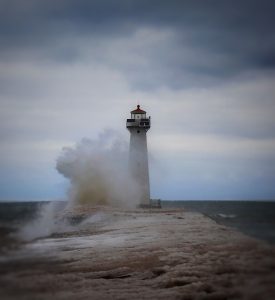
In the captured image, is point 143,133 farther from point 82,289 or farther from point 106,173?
point 82,289

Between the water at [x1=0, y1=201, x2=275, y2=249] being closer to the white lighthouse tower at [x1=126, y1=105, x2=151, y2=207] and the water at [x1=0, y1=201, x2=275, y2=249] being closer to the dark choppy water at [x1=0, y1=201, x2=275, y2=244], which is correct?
the dark choppy water at [x1=0, y1=201, x2=275, y2=244]

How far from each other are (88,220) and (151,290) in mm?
16979

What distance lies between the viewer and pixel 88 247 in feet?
45.9

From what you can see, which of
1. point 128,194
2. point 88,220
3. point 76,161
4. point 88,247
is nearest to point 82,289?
point 88,247

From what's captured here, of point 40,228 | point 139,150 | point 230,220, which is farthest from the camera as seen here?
point 230,220

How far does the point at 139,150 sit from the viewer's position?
37375mm

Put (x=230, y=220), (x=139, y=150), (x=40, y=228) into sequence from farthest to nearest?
(x=230, y=220) < (x=139, y=150) < (x=40, y=228)

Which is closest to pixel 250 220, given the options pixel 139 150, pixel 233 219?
pixel 233 219

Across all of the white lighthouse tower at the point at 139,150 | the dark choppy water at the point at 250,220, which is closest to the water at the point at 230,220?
the dark choppy water at the point at 250,220

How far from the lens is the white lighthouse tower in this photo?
37375 mm

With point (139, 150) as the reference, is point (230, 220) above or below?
below

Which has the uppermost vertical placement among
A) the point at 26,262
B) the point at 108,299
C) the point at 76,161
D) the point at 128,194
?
the point at 76,161

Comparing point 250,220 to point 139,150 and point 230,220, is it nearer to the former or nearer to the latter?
point 230,220

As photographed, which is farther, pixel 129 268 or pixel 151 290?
pixel 129 268
